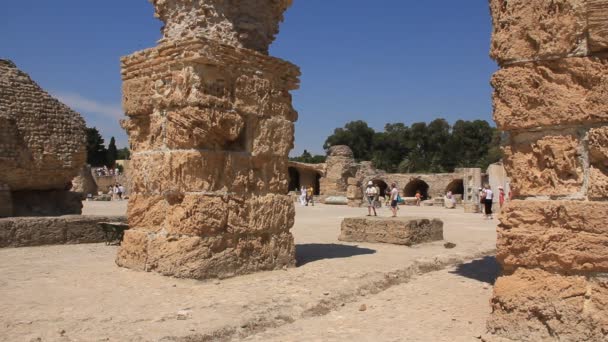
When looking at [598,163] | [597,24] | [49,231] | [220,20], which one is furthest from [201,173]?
[49,231]

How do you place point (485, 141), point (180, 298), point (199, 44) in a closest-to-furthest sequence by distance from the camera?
point (180, 298) < point (199, 44) < point (485, 141)

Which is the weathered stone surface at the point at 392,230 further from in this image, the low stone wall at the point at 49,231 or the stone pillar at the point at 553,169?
the stone pillar at the point at 553,169

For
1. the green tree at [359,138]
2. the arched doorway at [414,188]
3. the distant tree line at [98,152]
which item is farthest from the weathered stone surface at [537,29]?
the green tree at [359,138]

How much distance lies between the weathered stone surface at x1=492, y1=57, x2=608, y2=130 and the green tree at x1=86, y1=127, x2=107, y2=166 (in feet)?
193

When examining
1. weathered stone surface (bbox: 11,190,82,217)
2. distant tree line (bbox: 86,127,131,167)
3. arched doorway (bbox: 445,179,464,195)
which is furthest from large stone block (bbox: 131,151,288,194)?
distant tree line (bbox: 86,127,131,167)

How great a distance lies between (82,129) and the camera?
1122 cm

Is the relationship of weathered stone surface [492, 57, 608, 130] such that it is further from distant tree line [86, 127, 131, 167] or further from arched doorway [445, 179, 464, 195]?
distant tree line [86, 127, 131, 167]

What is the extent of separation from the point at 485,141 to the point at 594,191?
59.2m

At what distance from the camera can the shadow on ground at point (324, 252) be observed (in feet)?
Result: 24.1

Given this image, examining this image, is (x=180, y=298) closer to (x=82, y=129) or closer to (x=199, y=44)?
(x=199, y=44)

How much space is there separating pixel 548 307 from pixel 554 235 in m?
0.44

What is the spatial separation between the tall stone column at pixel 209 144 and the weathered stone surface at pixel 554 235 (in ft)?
10.9

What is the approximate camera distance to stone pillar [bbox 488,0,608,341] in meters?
3.05

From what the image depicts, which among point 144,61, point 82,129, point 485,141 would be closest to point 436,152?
point 485,141
